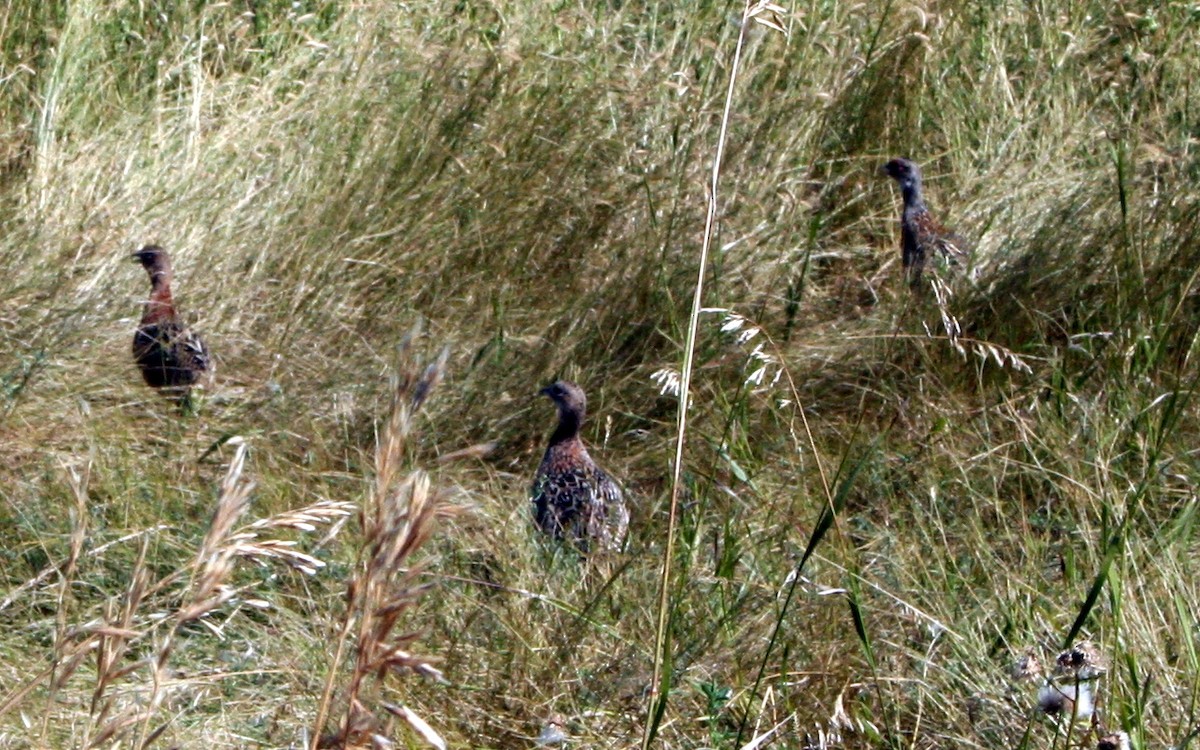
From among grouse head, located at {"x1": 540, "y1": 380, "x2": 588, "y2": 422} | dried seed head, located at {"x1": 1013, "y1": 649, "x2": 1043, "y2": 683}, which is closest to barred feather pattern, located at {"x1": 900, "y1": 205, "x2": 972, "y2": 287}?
grouse head, located at {"x1": 540, "y1": 380, "x2": 588, "y2": 422}

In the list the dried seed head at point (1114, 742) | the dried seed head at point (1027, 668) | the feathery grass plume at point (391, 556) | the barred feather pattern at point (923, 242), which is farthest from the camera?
the barred feather pattern at point (923, 242)

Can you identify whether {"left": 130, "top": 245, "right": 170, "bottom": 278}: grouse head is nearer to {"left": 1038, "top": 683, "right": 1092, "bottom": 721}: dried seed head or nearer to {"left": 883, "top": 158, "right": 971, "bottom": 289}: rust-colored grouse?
{"left": 883, "top": 158, "right": 971, "bottom": 289}: rust-colored grouse

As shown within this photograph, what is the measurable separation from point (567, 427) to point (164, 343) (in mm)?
1041

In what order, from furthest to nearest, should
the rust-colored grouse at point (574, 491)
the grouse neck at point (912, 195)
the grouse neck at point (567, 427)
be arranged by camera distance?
the grouse neck at point (912, 195) < the grouse neck at point (567, 427) < the rust-colored grouse at point (574, 491)

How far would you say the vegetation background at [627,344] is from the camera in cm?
269

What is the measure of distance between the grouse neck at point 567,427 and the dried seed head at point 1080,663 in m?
2.20

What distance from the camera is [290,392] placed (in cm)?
441

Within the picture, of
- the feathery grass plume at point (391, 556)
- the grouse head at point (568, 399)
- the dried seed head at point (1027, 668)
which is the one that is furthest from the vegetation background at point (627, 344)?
the feathery grass plume at point (391, 556)

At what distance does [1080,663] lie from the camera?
2.01m

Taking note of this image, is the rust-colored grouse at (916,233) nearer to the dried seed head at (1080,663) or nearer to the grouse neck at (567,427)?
the grouse neck at (567,427)

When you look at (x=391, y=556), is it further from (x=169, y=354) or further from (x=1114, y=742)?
(x=169, y=354)

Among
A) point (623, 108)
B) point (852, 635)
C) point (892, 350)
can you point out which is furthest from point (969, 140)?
point (852, 635)

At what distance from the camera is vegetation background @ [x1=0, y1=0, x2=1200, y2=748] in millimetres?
2688

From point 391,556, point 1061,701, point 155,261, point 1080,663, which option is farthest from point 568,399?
point 391,556
